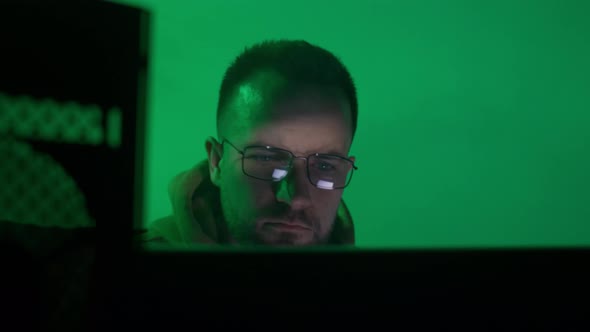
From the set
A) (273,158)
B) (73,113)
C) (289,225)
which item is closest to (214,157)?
(273,158)

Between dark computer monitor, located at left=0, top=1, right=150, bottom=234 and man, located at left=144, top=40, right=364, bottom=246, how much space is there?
A: 0.91m

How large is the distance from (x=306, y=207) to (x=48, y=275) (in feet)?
3.13

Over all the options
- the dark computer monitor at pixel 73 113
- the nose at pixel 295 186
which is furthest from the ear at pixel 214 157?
the dark computer monitor at pixel 73 113

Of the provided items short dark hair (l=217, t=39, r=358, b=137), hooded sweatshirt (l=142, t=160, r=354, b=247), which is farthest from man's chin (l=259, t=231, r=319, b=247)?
short dark hair (l=217, t=39, r=358, b=137)

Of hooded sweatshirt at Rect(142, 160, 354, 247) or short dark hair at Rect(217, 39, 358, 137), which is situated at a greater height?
short dark hair at Rect(217, 39, 358, 137)

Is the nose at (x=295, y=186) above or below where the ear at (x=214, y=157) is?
below

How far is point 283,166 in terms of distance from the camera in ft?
4.13

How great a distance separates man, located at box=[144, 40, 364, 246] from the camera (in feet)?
4.13

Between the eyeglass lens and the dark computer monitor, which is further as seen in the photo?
the eyeglass lens

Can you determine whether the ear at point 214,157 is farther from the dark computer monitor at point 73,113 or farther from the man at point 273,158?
the dark computer monitor at point 73,113

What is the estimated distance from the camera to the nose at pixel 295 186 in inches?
48.6

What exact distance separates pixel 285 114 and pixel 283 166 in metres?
0.17

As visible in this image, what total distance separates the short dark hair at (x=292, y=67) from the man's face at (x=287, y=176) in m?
0.05

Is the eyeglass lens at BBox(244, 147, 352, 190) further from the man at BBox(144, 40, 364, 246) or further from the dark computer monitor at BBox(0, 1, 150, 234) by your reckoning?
A: the dark computer monitor at BBox(0, 1, 150, 234)
